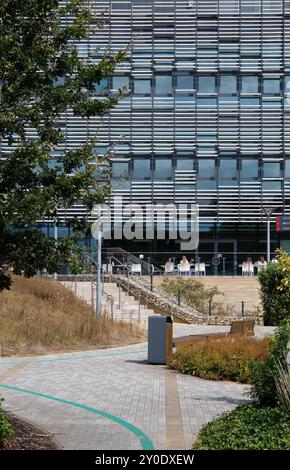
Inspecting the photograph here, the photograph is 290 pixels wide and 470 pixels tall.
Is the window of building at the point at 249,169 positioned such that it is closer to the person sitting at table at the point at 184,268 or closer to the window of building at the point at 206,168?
the window of building at the point at 206,168

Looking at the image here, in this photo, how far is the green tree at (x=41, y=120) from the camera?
820 centimetres

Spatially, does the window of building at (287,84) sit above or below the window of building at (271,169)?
above

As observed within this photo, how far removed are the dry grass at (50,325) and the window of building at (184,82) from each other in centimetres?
2993

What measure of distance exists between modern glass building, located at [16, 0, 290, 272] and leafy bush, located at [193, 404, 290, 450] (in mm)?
43315

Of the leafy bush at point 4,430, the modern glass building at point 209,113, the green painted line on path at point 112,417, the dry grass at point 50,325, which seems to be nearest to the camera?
the leafy bush at point 4,430

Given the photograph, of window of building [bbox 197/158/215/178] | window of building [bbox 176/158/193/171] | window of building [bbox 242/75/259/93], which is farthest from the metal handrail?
window of building [bbox 242/75/259/93]

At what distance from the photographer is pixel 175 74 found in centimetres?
5306

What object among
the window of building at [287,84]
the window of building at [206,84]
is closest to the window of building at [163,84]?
the window of building at [206,84]

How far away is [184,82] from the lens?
5316cm

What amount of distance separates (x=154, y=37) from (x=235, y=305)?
23975mm

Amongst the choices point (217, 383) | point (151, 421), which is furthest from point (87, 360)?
point (151, 421)

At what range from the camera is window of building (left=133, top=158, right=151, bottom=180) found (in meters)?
52.3

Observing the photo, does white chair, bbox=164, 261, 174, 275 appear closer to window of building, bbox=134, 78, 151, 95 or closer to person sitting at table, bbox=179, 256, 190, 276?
person sitting at table, bbox=179, 256, 190, 276

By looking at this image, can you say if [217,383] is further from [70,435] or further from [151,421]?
[70,435]
